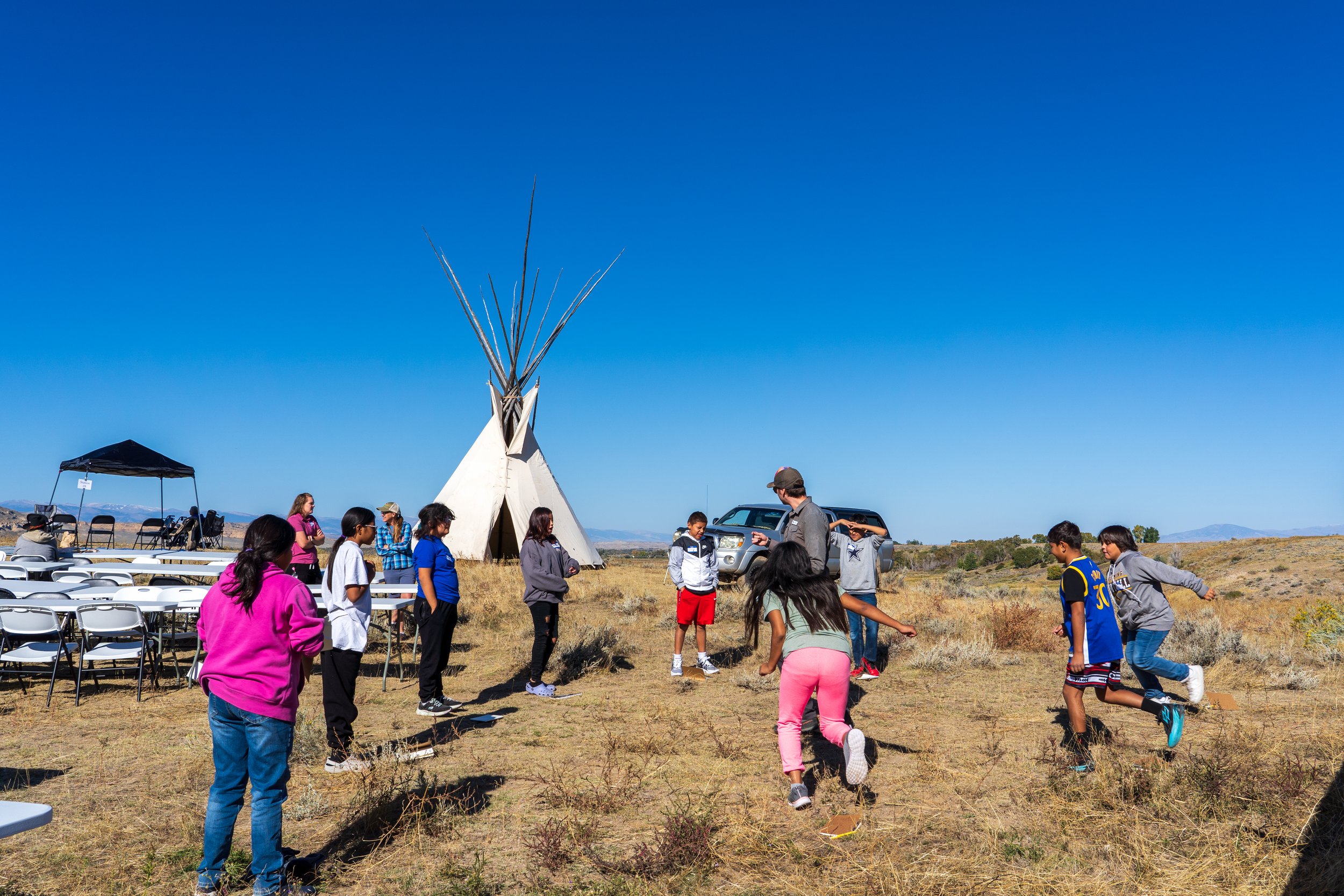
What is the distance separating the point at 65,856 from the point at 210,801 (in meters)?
1.19

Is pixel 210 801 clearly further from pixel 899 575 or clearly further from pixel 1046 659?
pixel 899 575

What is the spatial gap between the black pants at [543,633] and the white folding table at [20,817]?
183 inches

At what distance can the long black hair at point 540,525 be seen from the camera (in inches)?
294

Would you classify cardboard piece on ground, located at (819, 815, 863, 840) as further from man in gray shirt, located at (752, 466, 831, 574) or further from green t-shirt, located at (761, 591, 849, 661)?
man in gray shirt, located at (752, 466, 831, 574)

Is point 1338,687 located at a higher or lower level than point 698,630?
lower

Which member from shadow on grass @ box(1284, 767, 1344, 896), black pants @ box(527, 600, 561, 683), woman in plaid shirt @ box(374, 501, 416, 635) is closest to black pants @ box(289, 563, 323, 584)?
woman in plaid shirt @ box(374, 501, 416, 635)

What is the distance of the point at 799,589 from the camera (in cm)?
459

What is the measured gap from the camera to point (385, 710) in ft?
23.7

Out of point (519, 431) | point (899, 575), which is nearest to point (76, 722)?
point (519, 431)

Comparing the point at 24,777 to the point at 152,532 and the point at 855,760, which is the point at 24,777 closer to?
the point at 855,760

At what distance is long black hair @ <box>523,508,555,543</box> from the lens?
7473mm

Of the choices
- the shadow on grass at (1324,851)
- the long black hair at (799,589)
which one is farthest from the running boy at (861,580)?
the shadow on grass at (1324,851)

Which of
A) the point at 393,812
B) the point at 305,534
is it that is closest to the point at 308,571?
the point at 305,534

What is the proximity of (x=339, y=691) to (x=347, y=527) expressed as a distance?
100 cm
